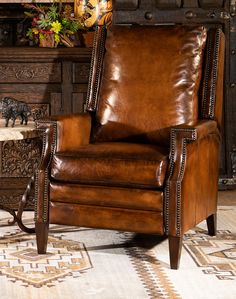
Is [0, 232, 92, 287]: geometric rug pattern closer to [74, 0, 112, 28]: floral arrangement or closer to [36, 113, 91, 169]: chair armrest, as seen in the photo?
[36, 113, 91, 169]: chair armrest

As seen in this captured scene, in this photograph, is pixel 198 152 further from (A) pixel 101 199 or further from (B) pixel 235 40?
(B) pixel 235 40

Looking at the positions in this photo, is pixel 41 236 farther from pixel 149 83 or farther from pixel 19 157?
pixel 19 157

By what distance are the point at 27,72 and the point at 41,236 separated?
155cm

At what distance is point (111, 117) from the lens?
3.88 meters

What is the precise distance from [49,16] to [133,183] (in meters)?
1.87

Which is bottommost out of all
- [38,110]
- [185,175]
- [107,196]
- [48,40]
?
[107,196]

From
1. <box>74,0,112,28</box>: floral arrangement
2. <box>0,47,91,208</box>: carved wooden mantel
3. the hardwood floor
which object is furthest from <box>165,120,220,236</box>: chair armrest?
<box>74,0,112,28</box>: floral arrangement

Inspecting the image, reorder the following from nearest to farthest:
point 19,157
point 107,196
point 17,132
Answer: point 107,196
point 17,132
point 19,157

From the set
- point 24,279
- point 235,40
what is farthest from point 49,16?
point 24,279

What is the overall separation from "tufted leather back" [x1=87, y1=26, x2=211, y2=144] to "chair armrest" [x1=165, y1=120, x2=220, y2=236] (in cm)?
24

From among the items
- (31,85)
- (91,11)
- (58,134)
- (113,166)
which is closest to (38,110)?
(31,85)

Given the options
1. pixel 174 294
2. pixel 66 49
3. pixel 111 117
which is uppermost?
pixel 66 49

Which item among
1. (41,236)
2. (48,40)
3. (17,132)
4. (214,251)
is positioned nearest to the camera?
(41,236)

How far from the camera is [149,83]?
12.6 ft
